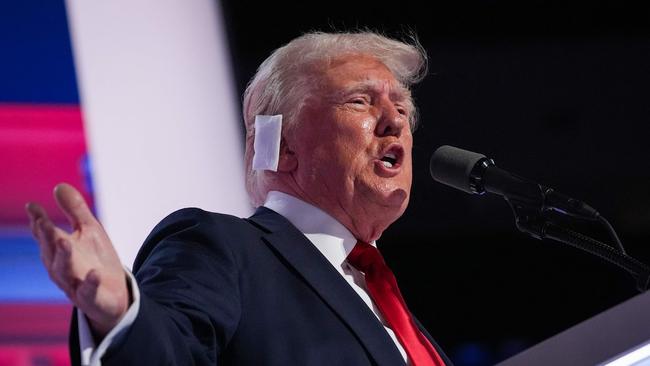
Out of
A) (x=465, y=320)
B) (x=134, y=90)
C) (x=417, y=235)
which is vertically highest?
(x=134, y=90)

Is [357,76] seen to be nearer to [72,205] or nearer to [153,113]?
[153,113]

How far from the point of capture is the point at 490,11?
3508 mm

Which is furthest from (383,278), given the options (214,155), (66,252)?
(214,155)

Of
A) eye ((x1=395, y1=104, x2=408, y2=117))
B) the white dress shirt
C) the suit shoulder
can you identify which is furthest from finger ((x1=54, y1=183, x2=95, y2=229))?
eye ((x1=395, y1=104, x2=408, y2=117))

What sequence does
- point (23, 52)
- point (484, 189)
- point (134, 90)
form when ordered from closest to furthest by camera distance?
point (484, 189), point (23, 52), point (134, 90)

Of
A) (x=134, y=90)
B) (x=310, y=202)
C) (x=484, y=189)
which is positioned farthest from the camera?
(x=134, y=90)

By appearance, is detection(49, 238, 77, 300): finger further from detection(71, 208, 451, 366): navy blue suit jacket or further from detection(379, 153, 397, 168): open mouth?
detection(379, 153, 397, 168): open mouth

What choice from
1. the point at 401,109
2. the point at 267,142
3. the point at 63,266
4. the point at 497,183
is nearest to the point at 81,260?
the point at 63,266

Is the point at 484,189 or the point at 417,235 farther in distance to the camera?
the point at 417,235

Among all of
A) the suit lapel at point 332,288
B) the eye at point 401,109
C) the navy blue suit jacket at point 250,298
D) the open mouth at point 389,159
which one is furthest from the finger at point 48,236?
the eye at point 401,109

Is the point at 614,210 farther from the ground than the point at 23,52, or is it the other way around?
the point at 23,52

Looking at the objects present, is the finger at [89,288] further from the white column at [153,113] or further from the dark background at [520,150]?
the dark background at [520,150]

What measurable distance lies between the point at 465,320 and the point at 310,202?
5.64 ft

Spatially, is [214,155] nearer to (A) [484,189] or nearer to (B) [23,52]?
(B) [23,52]
